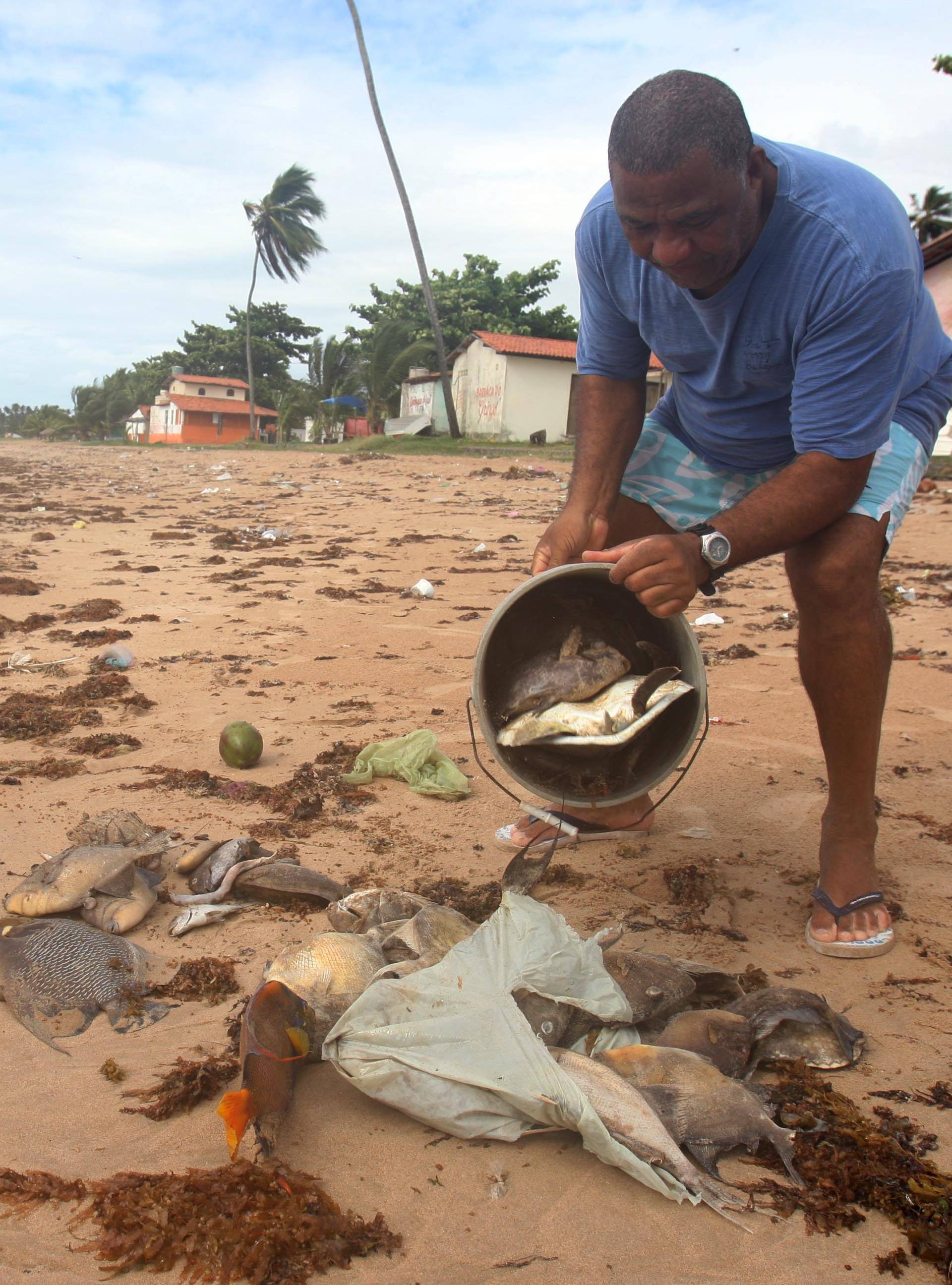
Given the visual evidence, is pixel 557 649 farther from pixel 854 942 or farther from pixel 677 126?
pixel 677 126

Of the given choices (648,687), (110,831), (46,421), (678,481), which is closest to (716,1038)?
(648,687)

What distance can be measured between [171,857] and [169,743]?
1.00 metres

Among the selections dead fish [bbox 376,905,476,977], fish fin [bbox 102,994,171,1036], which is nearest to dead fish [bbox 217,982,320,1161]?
dead fish [bbox 376,905,476,977]

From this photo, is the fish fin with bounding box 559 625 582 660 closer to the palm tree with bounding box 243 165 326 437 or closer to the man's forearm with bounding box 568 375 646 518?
the man's forearm with bounding box 568 375 646 518

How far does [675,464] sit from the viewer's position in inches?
108

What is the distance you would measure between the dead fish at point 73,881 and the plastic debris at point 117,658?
2.16 metres

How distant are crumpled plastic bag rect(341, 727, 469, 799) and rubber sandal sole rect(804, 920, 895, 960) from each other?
1.25 meters

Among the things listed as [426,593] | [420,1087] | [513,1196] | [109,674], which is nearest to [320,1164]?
[420,1087]

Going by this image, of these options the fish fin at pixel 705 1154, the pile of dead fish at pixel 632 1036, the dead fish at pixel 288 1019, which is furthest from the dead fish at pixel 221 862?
the fish fin at pixel 705 1154

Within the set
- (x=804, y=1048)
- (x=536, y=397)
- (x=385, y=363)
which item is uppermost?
(x=385, y=363)

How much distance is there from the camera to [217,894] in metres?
2.34

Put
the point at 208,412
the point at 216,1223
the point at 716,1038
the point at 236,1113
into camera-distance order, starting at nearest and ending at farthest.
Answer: the point at 216,1223, the point at 236,1113, the point at 716,1038, the point at 208,412

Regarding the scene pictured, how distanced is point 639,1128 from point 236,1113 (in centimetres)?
61

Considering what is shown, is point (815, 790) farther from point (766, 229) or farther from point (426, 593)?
point (426, 593)
